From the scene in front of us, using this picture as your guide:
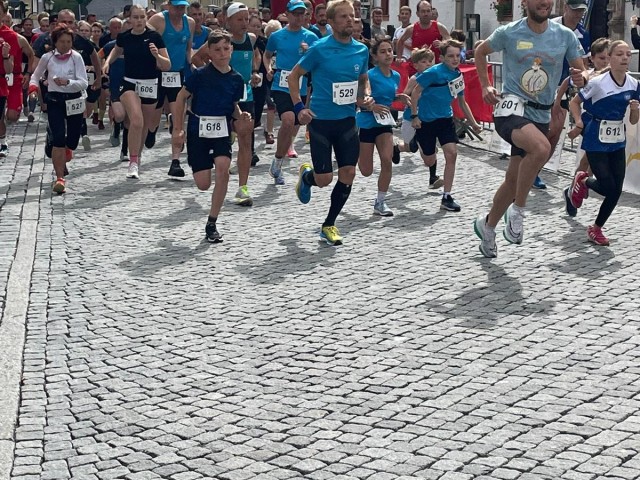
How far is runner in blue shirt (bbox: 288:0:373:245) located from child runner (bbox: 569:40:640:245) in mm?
1822

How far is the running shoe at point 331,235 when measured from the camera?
401 inches

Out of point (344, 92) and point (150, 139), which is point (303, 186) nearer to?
point (344, 92)

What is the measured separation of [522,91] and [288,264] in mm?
2060

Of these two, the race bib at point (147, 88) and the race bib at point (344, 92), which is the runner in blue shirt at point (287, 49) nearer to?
the race bib at point (147, 88)

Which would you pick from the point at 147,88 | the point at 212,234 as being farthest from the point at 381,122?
the point at 147,88

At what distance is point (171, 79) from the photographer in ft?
48.6

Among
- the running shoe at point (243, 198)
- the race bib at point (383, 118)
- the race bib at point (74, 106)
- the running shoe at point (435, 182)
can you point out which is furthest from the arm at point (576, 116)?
the race bib at point (74, 106)

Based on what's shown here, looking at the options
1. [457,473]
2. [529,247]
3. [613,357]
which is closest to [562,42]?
[529,247]

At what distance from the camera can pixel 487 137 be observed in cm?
1900

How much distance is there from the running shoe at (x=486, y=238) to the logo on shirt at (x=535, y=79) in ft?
3.18

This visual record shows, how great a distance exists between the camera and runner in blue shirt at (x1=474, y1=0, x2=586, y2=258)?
9141mm

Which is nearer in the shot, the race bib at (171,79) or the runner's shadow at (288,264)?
the runner's shadow at (288,264)

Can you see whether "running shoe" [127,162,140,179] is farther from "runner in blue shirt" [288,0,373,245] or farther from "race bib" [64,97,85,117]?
"runner in blue shirt" [288,0,373,245]

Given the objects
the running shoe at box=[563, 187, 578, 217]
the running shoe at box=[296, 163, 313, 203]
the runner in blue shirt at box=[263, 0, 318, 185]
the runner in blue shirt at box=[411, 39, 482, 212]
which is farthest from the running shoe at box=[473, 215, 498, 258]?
the runner in blue shirt at box=[263, 0, 318, 185]
